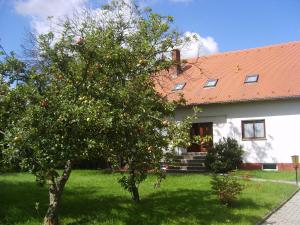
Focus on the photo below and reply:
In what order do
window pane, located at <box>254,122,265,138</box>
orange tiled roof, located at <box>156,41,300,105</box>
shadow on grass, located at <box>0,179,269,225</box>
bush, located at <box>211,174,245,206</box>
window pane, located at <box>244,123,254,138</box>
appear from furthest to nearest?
window pane, located at <box>244,123,254,138</box> < window pane, located at <box>254,122,265,138</box> < orange tiled roof, located at <box>156,41,300,105</box> < bush, located at <box>211,174,245,206</box> < shadow on grass, located at <box>0,179,269,225</box>

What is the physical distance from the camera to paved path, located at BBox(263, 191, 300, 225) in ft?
32.9

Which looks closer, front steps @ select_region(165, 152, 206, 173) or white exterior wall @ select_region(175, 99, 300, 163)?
white exterior wall @ select_region(175, 99, 300, 163)

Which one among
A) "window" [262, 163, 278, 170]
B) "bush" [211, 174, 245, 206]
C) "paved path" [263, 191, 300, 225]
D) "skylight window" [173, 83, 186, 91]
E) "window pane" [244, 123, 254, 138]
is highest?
"skylight window" [173, 83, 186, 91]

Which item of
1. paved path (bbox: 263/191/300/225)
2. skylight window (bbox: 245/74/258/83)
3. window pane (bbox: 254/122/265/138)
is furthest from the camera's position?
skylight window (bbox: 245/74/258/83)

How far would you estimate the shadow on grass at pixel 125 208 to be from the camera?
979 centimetres

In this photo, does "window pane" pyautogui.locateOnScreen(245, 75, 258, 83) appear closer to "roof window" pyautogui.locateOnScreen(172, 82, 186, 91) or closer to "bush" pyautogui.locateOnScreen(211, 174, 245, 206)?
"roof window" pyautogui.locateOnScreen(172, 82, 186, 91)

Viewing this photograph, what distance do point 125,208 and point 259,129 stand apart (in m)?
13.8

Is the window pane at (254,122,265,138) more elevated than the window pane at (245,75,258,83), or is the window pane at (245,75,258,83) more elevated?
the window pane at (245,75,258,83)

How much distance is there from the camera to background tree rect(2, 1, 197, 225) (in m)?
7.02

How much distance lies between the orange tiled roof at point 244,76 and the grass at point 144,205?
756 centimetres

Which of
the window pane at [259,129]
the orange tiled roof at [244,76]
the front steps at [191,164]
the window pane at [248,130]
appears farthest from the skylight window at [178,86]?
the window pane at [259,129]

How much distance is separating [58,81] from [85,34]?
119 centimetres

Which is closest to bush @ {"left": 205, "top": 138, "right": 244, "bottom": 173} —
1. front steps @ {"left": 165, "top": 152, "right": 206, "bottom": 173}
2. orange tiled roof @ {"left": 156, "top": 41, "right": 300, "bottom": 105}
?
front steps @ {"left": 165, "top": 152, "right": 206, "bottom": 173}

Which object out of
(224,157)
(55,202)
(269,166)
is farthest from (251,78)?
(55,202)
